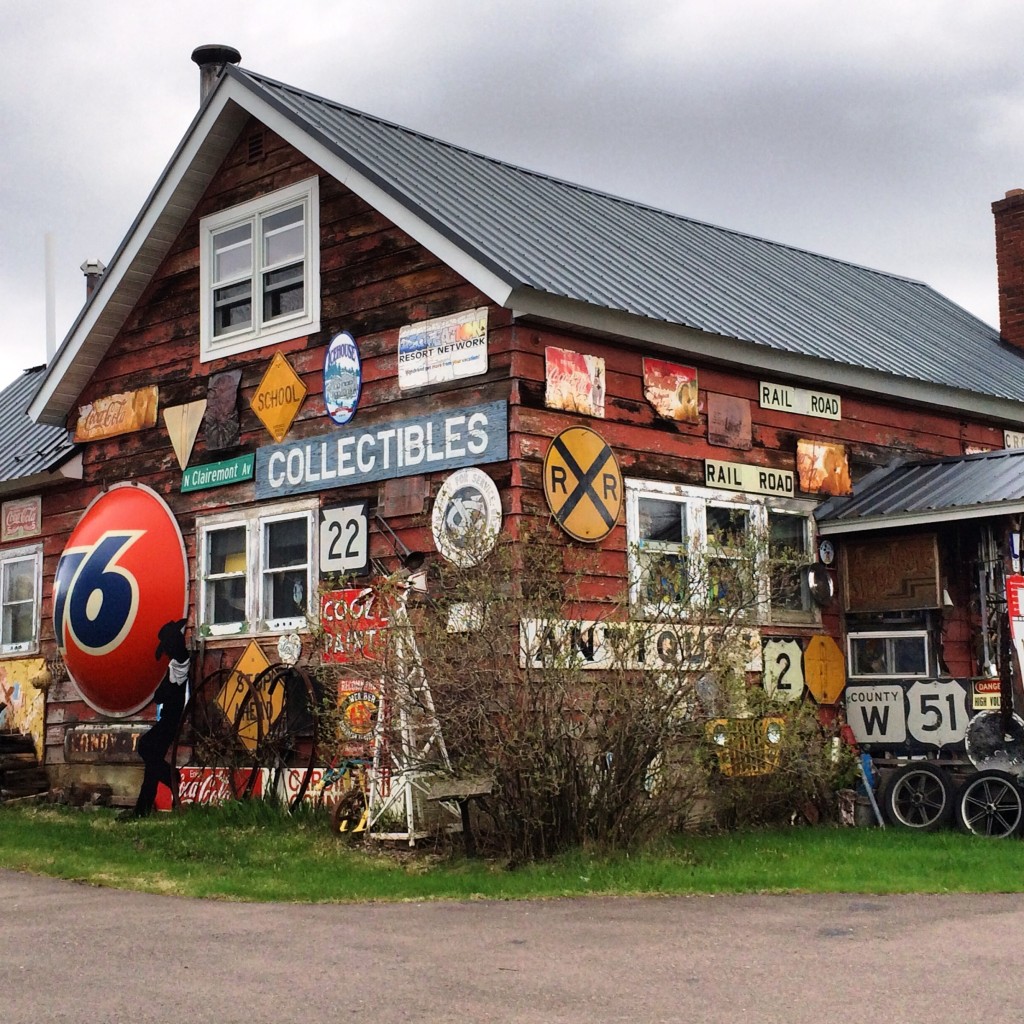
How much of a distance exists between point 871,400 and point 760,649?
356 cm

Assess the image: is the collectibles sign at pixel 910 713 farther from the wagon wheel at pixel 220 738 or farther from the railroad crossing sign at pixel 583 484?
the wagon wheel at pixel 220 738

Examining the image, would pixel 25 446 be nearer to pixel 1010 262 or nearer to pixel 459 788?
pixel 459 788

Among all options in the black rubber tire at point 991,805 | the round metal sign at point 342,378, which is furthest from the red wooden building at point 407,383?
the black rubber tire at point 991,805

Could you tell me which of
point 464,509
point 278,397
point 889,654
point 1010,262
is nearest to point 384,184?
point 278,397

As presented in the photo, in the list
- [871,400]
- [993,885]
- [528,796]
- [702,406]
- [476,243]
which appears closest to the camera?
[993,885]

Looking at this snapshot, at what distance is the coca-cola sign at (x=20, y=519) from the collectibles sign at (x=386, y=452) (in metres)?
4.78

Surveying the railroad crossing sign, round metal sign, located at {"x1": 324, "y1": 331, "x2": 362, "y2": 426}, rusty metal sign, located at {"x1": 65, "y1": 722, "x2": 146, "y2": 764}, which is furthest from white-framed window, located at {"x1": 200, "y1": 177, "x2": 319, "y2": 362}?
rusty metal sign, located at {"x1": 65, "y1": 722, "x2": 146, "y2": 764}

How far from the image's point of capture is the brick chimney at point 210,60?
18.7 meters

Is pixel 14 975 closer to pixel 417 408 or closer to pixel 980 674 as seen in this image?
pixel 417 408

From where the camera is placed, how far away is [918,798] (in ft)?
47.0

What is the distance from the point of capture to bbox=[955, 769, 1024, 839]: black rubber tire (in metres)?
13.4

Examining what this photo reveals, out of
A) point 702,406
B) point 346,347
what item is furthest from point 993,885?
point 346,347

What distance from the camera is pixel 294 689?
1520 cm

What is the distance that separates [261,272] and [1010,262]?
39.6 feet
